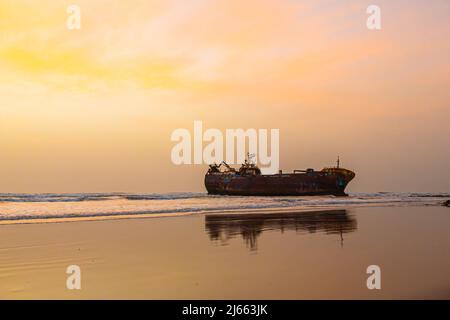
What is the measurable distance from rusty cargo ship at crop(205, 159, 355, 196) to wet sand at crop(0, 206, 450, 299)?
45328mm

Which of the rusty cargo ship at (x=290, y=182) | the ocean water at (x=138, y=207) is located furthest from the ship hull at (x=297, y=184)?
the ocean water at (x=138, y=207)

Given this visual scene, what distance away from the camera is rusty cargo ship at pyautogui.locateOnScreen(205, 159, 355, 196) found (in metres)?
59.4

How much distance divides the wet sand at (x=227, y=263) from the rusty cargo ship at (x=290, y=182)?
149 feet

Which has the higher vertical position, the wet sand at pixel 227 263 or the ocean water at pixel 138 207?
the wet sand at pixel 227 263

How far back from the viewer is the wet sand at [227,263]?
20.5 ft

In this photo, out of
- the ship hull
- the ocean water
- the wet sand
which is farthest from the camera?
the ship hull

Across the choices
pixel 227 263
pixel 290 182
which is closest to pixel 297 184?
pixel 290 182

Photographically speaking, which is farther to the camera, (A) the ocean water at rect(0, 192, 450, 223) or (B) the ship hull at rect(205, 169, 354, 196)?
(B) the ship hull at rect(205, 169, 354, 196)

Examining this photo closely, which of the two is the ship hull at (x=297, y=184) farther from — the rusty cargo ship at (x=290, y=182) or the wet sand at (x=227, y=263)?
the wet sand at (x=227, y=263)

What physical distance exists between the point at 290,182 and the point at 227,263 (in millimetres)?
51841

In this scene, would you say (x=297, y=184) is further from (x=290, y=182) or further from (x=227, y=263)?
(x=227, y=263)

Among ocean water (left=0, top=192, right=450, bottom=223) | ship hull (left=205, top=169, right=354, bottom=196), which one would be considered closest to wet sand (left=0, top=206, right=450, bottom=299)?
ocean water (left=0, top=192, right=450, bottom=223)

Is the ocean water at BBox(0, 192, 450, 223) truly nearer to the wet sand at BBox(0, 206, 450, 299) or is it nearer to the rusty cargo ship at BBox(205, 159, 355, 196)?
the wet sand at BBox(0, 206, 450, 299)

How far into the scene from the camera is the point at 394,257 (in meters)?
8.80
